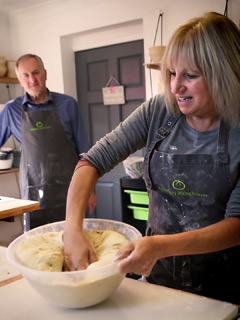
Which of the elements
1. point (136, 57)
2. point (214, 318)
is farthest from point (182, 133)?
point (136, 57)

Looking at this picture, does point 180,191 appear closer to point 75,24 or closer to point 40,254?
point 40,254

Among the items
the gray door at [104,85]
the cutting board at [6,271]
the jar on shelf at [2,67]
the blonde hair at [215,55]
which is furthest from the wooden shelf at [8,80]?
the blonde hair at [215,55]

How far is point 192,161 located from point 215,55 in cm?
32

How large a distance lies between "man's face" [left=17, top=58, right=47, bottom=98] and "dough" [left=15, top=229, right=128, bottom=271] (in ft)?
6.07

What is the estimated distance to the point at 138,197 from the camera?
2875mm

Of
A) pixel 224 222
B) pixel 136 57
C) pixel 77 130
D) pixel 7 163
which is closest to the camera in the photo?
pixel 224 222

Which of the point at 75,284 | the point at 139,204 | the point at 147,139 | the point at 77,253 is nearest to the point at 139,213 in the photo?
the point at 139,204

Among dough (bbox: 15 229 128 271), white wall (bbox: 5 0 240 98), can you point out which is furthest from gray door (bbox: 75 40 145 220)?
dough (bbox: 15 229 128 271)

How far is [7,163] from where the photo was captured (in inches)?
146

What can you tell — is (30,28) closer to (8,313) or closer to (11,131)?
(11,131)

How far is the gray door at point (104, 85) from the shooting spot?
3417 millimetres

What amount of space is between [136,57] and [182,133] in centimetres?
235

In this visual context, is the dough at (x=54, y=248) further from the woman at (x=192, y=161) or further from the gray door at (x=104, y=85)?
the gray door at (x=104, y=85)

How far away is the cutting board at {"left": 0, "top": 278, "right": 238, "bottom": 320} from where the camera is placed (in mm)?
864
